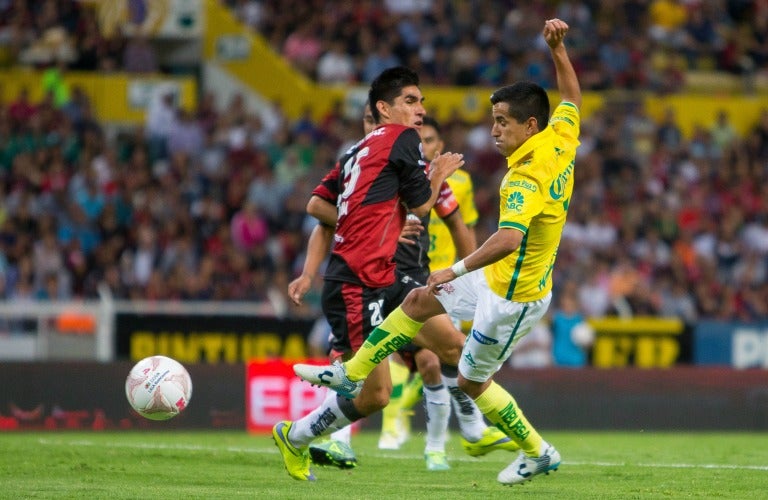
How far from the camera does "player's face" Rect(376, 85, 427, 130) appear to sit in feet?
29.2

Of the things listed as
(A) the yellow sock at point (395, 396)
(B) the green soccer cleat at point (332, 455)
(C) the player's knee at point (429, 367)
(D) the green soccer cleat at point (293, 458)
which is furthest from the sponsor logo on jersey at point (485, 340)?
(A) the yellow sock at point (395, 396)

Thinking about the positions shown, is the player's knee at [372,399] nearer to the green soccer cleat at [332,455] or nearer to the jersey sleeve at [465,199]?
the green soccer cleat at [332,455]

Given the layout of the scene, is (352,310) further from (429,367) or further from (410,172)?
(429,367)

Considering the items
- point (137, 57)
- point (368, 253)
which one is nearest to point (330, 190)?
point (368, 253)

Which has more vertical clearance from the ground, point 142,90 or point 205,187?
point 142,90

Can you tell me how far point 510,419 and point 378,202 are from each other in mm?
1585

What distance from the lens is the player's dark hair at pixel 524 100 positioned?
819 cm

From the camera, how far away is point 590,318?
60.0 feet

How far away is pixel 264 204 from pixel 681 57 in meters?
9.81

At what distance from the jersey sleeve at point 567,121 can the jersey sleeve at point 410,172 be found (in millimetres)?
872

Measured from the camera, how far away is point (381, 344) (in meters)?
8.21

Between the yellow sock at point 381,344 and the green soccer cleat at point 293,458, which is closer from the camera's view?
the yellow sock at point 381,344

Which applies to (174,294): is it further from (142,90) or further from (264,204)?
(142,90)

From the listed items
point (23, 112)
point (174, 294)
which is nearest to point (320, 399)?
point (174, 294)
